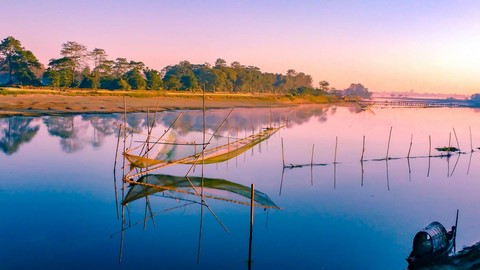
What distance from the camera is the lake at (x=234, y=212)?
6449 mm

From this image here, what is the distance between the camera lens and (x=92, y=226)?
7.61m

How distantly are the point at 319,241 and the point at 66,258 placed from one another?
431 cm

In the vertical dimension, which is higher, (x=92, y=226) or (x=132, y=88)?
(x=132, y=88)

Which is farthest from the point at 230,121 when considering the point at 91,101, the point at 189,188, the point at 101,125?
the point at 189,188

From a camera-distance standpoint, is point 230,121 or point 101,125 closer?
point 101,125

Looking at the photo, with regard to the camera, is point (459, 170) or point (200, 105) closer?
point (459, 170)

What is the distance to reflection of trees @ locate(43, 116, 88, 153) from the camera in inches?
633

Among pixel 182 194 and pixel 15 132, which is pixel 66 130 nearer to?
pixel 15 132

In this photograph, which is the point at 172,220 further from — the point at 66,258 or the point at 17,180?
the point at 17,180

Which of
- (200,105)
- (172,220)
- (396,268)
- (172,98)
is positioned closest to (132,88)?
(172,98)

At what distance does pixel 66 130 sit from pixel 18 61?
17.8 meters

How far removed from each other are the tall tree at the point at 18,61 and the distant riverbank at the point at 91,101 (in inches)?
132

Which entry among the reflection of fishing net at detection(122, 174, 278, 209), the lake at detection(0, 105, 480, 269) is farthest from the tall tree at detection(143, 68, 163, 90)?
the reflection of fishing net at detection(122, 174, 278, 209)

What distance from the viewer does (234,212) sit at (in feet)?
28.5
